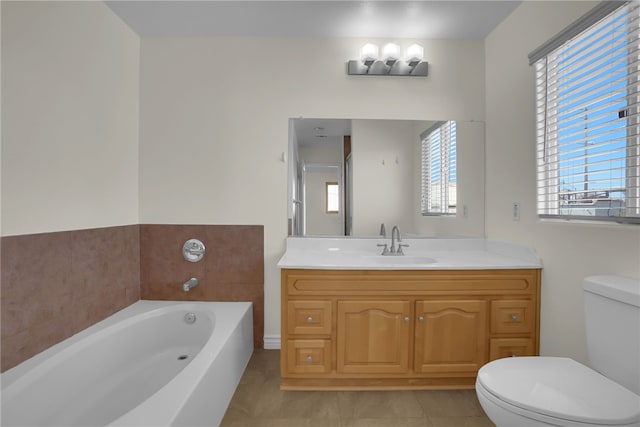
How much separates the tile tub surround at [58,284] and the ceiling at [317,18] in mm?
1443

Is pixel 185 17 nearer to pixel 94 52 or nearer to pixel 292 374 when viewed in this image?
pixel 94 52

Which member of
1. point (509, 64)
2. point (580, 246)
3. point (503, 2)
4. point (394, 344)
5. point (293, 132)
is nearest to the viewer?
point (580, 246)

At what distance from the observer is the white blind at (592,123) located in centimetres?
130

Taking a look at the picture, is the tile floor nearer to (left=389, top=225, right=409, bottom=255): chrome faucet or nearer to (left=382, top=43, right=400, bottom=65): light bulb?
(left=389, top=225, right=409, bottom=255): chrome faucet

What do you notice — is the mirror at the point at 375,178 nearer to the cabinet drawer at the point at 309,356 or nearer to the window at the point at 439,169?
the window at the point at 439,169

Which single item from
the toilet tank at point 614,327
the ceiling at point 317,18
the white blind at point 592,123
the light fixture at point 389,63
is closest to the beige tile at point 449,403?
the toilet tank at point 614,327

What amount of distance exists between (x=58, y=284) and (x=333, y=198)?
67.5 inches

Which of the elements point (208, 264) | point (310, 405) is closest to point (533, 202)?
point (310, 405)

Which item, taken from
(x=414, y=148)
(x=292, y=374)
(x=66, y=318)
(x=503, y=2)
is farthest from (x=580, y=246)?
(x=66, y=318)

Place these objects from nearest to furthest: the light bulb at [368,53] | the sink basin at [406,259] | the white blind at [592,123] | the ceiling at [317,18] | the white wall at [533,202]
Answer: the white blind at [592,123]
the white wall at [533,202]
the ceiling at [317,18]
the sink basin at [406,259]
the light bulb at [368,53]

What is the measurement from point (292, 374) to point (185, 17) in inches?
94.0

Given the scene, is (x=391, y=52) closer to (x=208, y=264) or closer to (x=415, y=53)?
(x=415, y=53)

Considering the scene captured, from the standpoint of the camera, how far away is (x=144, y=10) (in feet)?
6.57

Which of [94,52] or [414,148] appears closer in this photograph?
[94,52]
